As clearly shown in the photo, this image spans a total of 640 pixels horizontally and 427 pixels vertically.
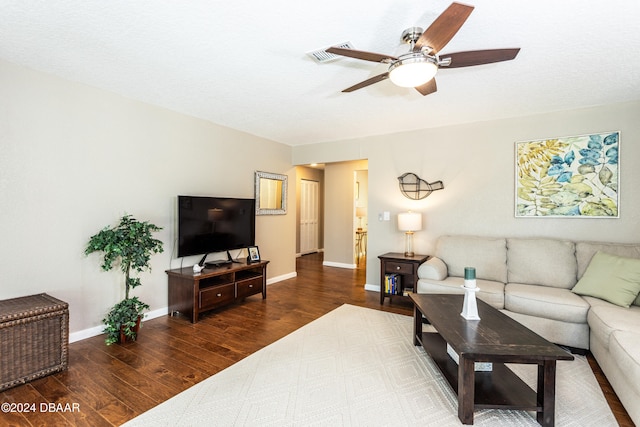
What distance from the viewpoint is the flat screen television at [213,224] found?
11.8 ft

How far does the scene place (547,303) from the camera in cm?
279

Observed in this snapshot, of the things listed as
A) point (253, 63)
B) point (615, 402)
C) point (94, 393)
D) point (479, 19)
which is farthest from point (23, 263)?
point (615, 402)

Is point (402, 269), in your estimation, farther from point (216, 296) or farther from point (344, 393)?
point (216, 296)

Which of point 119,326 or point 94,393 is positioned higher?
point 119,326

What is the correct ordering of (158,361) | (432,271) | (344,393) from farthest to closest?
(432,271) < (158,361) < (344,393)

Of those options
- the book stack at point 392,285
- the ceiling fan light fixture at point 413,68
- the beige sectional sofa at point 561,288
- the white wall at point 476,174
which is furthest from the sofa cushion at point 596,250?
the ceiling fan light fixture at point 413,68

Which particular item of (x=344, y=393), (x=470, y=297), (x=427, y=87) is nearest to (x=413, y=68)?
(x=427, y=87)

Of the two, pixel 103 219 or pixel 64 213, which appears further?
pixel 103 219

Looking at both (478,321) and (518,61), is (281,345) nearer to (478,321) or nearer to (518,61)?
(478,321)

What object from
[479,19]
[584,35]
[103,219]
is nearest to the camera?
[479,19]

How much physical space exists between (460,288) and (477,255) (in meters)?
0.63

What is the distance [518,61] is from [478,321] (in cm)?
206

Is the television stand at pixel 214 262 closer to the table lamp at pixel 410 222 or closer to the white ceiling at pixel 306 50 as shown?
the white ceiling at pixel 306 50

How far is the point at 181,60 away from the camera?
7.97ft
